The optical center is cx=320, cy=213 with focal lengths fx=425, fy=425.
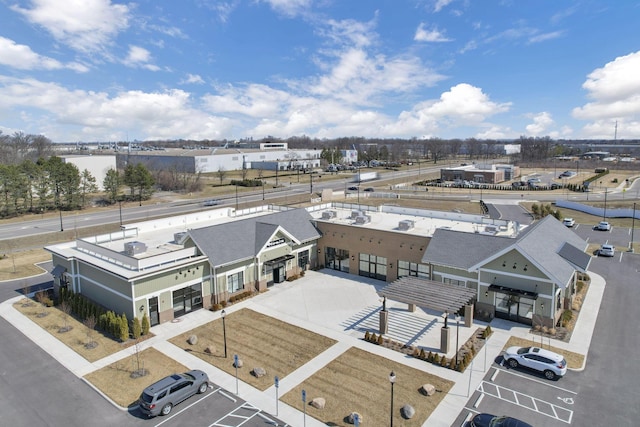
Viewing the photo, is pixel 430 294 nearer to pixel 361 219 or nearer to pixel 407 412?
pixel 407 412

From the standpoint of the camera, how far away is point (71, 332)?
29969 millimetres

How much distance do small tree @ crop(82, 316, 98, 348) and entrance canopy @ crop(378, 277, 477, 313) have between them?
19548 millimetres

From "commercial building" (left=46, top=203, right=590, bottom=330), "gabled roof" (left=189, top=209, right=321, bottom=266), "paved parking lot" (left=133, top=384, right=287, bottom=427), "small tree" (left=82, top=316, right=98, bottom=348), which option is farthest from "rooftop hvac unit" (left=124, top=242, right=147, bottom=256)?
"paved parking lot" (left=133, top=384, right=287, bottom=427)

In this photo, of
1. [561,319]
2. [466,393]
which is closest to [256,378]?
[466,393]

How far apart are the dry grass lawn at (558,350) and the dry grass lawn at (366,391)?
723 centimetres

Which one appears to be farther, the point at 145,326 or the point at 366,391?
the point at 145,326

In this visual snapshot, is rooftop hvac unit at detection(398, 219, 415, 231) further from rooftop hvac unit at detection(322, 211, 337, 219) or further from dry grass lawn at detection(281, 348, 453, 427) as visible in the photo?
dry grass lawn at detection(281, 348, 453, 427)

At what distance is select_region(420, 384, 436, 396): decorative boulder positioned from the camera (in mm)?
22280

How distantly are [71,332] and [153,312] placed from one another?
222 inches

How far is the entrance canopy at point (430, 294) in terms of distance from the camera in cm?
2778

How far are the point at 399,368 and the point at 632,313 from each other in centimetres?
2032

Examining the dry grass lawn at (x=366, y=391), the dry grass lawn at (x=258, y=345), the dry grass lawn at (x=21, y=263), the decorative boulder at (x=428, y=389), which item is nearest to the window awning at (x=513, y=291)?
the dry grass lawn at (x=366, y=391)

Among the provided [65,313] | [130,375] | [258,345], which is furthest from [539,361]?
[65,313]

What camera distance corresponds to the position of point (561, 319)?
101 feet
